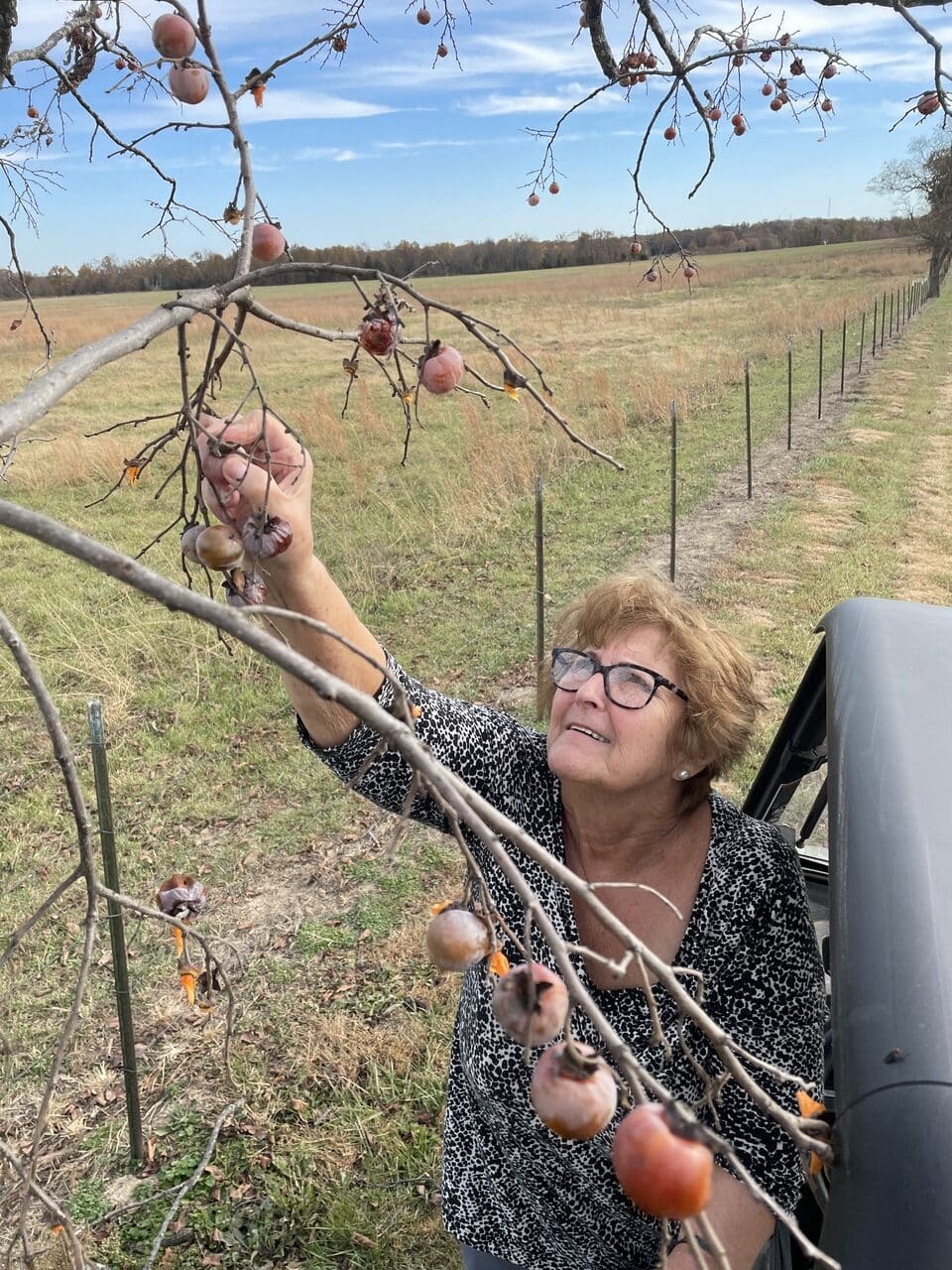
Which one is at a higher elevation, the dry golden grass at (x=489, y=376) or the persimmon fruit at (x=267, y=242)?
the persimmon fruit at (x=267, y=242)

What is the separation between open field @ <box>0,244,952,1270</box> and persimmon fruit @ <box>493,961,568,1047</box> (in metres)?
1.07

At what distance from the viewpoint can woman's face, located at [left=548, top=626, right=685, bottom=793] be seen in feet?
5.57

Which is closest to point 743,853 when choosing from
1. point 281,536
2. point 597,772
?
point 597,772

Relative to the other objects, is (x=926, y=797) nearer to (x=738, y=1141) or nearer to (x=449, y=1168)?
(x=738, y=1141)

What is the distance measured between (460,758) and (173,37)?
4.15 ft

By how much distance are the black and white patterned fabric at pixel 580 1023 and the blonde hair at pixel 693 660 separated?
0.46 feet

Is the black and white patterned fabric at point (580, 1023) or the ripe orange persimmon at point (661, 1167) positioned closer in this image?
the ripe orange persimmon at point (661, 1167)

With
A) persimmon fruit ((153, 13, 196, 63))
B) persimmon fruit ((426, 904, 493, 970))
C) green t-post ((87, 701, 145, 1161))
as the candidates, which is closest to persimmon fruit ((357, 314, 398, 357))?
persimmon fruit ((153, 13, 196, 63))

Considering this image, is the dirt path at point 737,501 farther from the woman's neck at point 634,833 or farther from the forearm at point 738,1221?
the forearm at point 738,1221

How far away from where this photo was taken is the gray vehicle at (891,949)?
2.58 feet

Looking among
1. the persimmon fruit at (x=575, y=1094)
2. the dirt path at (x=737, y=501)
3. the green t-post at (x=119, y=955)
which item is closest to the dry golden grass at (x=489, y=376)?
the persimmon fruit at (x=575, y=1094)

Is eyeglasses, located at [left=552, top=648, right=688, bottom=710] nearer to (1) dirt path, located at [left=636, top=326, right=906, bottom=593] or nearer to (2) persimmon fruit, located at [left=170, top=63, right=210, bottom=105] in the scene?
(2) persimmon fruit, located at [left=170, top=63, right=210, bottom=105]

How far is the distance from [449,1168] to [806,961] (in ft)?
2.97

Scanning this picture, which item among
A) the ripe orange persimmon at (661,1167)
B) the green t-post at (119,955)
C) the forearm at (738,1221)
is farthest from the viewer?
the green t-post at (119,955)
